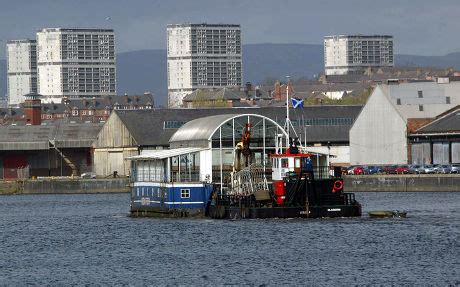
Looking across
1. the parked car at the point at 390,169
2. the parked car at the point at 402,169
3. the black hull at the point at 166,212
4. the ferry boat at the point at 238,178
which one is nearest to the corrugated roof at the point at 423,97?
the parked car at the point at 390,169

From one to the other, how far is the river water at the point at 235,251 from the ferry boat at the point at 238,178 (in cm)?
102

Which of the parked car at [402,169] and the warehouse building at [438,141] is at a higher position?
the warehouse building at [438,141]

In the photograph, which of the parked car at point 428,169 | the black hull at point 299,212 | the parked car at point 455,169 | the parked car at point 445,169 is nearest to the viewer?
the black hull at point 299,212

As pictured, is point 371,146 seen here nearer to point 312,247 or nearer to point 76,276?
point 312,247

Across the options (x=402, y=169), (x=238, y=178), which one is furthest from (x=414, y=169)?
(x=238, y=178)

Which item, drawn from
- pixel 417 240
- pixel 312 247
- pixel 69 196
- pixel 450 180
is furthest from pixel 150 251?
pixel 69 196

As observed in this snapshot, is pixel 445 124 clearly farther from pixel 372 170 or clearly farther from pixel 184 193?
pixel 184 193

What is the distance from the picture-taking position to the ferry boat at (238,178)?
271 feet

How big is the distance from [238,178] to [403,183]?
48436 millimetres

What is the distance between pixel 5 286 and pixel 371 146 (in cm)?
9689

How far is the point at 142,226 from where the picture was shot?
88.1 meters

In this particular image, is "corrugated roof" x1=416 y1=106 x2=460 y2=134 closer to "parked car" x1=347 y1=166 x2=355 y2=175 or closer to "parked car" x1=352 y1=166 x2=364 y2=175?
"parked car" x1=352 y1=166 x2=364 y2=175

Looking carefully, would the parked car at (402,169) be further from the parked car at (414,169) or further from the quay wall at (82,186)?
the quay wall at (82,186)

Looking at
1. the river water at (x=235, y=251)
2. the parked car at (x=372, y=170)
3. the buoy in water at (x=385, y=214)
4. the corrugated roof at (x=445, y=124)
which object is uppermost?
the corrugated roof at (x=445, y=124)
